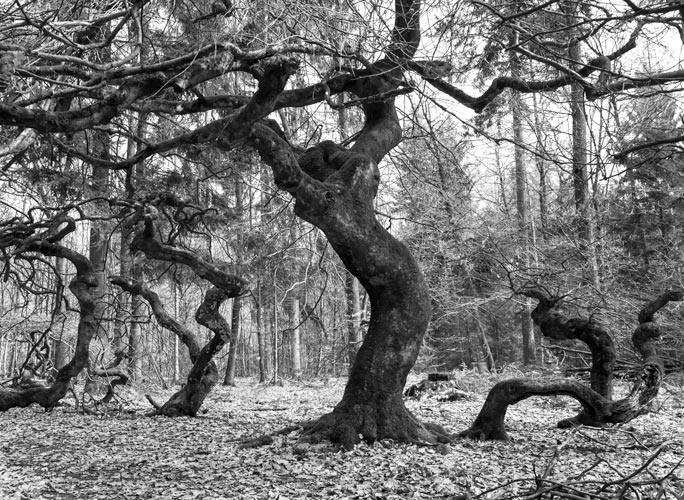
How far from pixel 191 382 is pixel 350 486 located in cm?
437

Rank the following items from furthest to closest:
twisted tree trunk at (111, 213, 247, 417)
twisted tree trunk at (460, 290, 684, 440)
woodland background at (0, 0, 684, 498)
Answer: twisted tree trunk at (111, 213, 247, 417), twisted tree trunk at (460, 290, 684, 440), woodland background at (0, 0, 684, 498)

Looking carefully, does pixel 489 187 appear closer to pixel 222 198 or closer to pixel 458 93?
pixel 222 198

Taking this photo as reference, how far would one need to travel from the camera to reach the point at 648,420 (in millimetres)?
6875

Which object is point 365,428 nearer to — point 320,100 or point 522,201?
point 320,100

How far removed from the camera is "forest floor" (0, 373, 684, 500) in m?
3.89

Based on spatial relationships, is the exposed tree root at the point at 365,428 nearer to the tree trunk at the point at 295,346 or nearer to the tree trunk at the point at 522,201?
the tree trunk at the point at 522,201

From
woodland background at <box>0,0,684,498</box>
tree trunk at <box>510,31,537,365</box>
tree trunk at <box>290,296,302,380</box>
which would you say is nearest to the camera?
woodland background at <box>0,0,684,498</box>

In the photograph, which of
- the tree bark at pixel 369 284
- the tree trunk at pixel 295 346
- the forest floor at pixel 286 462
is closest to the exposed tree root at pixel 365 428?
the tree bark at pixel 369 284

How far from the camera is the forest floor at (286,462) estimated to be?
3891mm

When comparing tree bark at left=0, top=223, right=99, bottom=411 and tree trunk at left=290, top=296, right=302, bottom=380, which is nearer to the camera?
tree bark at left=0, top=223, right=99, bottom=411

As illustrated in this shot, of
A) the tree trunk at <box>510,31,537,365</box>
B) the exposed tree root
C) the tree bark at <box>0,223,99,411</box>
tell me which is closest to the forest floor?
the exposed tree root

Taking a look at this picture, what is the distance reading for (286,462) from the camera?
4.67 metres

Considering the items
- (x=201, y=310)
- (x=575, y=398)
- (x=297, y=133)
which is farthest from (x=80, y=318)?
(x=575, y=398)

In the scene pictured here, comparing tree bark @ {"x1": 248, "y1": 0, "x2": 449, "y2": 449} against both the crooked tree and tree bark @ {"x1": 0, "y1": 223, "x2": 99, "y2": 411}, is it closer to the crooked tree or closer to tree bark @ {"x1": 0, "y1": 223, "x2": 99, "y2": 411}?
the crooked tree
